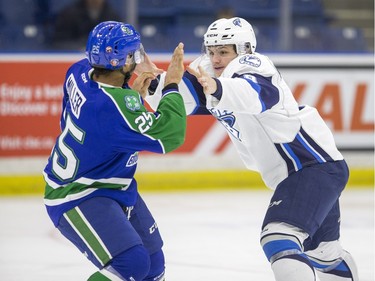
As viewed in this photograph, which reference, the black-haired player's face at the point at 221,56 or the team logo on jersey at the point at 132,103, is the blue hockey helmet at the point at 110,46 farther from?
the black-haired player's face at the point at 221,56

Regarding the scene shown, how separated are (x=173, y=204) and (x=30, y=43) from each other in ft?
6.00

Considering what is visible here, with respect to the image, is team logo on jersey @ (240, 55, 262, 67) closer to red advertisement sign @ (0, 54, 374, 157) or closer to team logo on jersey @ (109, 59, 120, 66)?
team logo on jersey @ (109, 59, 120, 66)

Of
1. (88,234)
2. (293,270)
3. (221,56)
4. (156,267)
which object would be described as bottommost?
(156,267)

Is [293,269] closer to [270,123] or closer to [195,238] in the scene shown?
[270,123]

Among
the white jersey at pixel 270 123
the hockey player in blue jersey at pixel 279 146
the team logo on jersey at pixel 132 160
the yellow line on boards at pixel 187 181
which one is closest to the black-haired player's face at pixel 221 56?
the hockey player in blue jersey at pixel 279 146

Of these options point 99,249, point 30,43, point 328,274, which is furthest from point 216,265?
point 30,43

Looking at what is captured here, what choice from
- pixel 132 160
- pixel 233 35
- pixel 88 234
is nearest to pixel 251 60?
pixel 233 35

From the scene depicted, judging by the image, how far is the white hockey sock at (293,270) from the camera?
3615 mm

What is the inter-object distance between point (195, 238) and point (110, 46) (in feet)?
8.72

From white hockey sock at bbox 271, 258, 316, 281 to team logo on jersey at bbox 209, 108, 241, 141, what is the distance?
0.62m

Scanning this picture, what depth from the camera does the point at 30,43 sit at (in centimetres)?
781

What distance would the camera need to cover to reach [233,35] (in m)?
3.96

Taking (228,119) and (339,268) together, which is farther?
(339,268)

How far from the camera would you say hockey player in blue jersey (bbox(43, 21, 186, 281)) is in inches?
137
